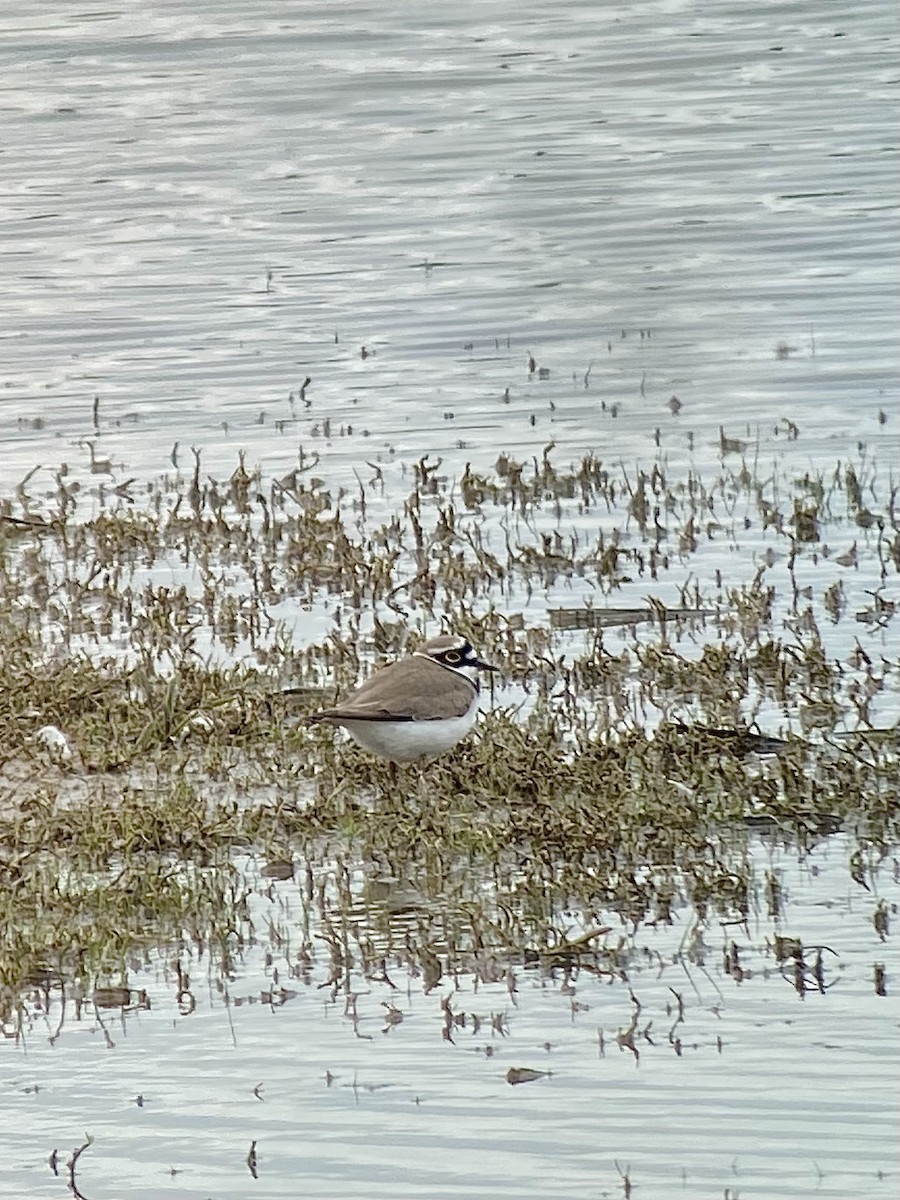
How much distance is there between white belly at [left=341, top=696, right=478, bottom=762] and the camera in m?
9.51

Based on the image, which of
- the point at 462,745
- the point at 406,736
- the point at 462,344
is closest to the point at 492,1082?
the point at 406,736

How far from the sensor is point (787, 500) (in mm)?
14305

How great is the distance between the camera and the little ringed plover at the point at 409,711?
951 cm

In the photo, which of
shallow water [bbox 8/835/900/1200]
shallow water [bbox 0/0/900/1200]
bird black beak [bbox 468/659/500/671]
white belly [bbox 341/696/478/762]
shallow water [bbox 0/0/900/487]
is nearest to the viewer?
shallow water [bbox 8/835/900/1200]

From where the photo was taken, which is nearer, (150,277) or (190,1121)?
(190,1121)

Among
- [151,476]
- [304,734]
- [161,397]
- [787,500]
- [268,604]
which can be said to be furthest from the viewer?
[161,397]

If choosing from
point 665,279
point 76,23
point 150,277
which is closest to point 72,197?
point 150,277

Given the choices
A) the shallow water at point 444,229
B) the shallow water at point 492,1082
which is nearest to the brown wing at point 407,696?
the shallow water at point 492,1082

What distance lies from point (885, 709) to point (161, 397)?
8.99 metres

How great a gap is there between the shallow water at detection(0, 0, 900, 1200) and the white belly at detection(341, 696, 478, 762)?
121 cm

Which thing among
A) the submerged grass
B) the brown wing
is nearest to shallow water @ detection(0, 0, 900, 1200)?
the submerged grass

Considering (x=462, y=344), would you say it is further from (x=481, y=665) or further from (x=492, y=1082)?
(x=492, y=1082)

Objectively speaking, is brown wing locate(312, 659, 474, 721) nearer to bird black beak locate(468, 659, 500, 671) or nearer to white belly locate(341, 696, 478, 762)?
white belly locate(341, 696, 478, 762)

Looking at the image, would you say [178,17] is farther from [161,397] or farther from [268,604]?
[268,604]
